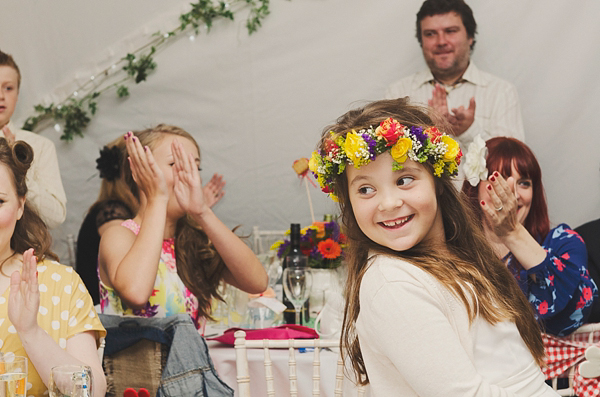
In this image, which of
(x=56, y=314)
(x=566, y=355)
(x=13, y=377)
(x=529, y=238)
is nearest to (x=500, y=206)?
(x=529, y=238)

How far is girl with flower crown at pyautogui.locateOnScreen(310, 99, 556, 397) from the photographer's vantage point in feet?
3.90

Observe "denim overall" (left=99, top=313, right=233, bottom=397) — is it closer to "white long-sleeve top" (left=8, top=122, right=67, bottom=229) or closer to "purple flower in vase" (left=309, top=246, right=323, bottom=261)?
"purple flower in vase" (left=309, top=246, right=323, bottom=261)

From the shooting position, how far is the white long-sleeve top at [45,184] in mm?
3187

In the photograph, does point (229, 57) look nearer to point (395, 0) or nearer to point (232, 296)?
point (395, 0)

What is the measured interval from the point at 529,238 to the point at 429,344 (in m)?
1.02

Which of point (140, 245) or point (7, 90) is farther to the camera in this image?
point (7, 90)

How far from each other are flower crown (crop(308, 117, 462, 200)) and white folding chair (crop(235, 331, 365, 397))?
507mm

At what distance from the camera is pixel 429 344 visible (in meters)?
1.18

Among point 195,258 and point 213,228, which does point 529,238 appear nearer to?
point 213,228

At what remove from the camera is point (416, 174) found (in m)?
1.36

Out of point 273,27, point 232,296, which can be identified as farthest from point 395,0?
point 232,296

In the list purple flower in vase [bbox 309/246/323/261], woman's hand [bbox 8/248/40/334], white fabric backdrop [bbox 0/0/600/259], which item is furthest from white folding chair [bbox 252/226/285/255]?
woman's hand [bbox 8/248/40/334]

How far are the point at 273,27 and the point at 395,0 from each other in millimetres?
681

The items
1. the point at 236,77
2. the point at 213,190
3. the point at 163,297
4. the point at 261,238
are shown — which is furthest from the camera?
the point at 236,77
